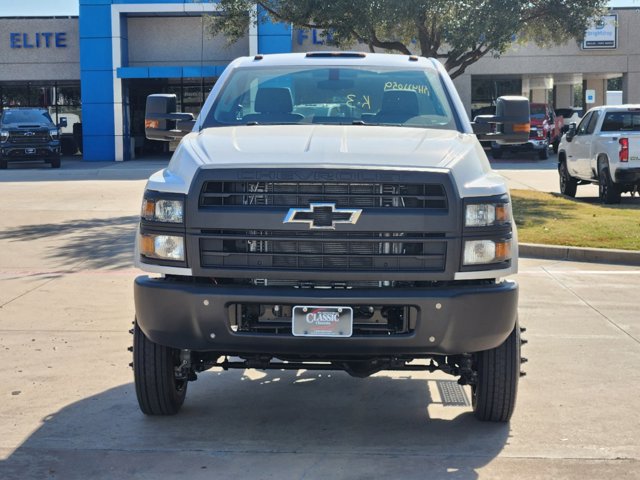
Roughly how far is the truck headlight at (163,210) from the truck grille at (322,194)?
0.12 metres

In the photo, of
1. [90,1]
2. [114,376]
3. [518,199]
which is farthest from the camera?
[90,1]

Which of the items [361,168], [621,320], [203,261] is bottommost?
[621,320]

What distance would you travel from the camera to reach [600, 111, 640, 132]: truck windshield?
19078 mm

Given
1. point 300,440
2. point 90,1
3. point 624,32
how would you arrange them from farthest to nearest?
point 624,32, point 90,1, point 300,440

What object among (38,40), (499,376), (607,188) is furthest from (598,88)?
(499,376)

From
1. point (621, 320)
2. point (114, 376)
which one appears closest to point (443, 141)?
point (114, 376)

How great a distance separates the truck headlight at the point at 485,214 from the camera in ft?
16.9

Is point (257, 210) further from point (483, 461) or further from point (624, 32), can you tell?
point (624, 32)

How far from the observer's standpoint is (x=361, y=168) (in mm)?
5125

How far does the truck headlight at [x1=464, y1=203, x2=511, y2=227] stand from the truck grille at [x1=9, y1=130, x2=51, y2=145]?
29.8 meters

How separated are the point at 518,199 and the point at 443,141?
1406 cm

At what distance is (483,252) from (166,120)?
9.29ft

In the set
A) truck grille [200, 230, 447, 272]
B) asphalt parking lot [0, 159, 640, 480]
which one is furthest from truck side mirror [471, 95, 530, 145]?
truck grille [200, 230, 447, 272]

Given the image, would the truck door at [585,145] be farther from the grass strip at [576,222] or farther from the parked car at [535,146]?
the parked car at [535,146]
